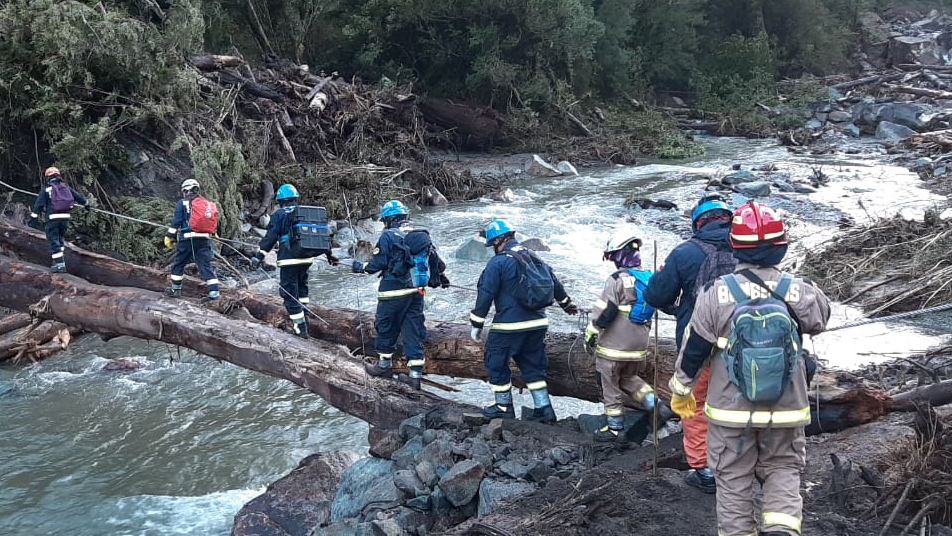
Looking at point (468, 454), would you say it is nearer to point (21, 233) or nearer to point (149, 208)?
point (21, 233)

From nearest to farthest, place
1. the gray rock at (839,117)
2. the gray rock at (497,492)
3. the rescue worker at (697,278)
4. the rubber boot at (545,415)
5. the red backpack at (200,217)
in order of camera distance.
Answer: the rescue worker at (697,278)
the gray rock at (497,492)
the rubber boot at (545,415)
the red backpack at (200,217)
the gray rock at (839,117)

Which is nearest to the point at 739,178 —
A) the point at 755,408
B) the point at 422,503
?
the point at 422,503

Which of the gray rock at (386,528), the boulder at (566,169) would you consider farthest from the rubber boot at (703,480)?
the boulder at (566,169)

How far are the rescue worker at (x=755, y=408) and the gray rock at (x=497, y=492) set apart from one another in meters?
1.29

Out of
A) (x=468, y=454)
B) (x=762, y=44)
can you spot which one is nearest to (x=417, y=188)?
(x=468, y=454)

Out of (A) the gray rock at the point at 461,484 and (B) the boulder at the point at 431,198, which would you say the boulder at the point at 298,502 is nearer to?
(A) the gray rock at the point at 461,484

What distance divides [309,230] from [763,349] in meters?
5.33

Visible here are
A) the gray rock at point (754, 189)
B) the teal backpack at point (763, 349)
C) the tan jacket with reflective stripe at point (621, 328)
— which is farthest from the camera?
the gray rock at point (754, 189)

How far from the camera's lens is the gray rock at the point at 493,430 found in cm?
537

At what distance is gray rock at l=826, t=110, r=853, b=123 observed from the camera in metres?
28.5

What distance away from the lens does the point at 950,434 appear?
13.6 feet

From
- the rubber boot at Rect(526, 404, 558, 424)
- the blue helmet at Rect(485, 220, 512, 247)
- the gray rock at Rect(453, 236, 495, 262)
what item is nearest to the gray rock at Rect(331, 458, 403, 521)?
the rubber boot at Rect(526, 404, 558, 424)

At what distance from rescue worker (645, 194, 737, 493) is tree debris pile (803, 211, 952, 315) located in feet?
16.7

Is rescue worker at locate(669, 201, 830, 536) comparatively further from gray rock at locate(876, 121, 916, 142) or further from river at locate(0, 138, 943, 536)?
gray rock at locate(876, 121, 916, 142)
